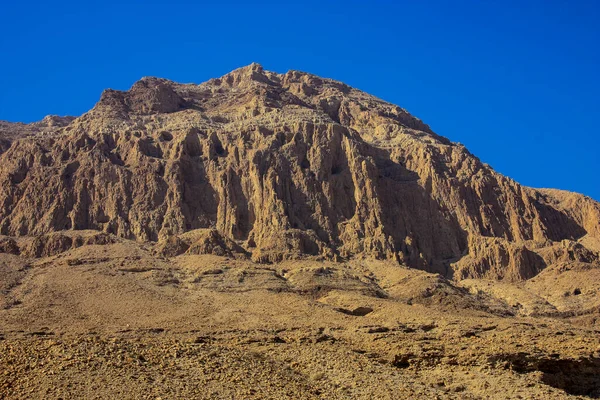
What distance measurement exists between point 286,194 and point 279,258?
1321 cm

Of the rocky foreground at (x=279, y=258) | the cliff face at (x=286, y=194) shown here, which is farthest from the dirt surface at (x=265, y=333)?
the cliff face at (x=286, y=194)

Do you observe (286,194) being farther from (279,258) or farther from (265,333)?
(265,333)

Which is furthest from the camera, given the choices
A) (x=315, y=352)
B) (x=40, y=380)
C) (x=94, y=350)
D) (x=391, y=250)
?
(x=391, y=250)

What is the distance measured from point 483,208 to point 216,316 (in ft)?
160

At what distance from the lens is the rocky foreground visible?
103ft

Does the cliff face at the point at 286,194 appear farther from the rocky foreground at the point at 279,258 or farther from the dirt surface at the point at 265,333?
the dirt surface at the point at 265,333

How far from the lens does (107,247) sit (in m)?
83.4

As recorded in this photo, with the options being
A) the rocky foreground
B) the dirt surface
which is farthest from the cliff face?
the dirt surface

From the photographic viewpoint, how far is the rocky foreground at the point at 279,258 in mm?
31438

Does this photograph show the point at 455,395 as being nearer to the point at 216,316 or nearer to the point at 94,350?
the point at 94,350

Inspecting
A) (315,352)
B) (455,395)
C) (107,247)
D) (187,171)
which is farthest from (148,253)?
(455,395)

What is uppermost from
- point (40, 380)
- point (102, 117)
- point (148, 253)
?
point (102, 117)

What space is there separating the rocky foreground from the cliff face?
0.26m

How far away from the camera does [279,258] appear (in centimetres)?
8400
